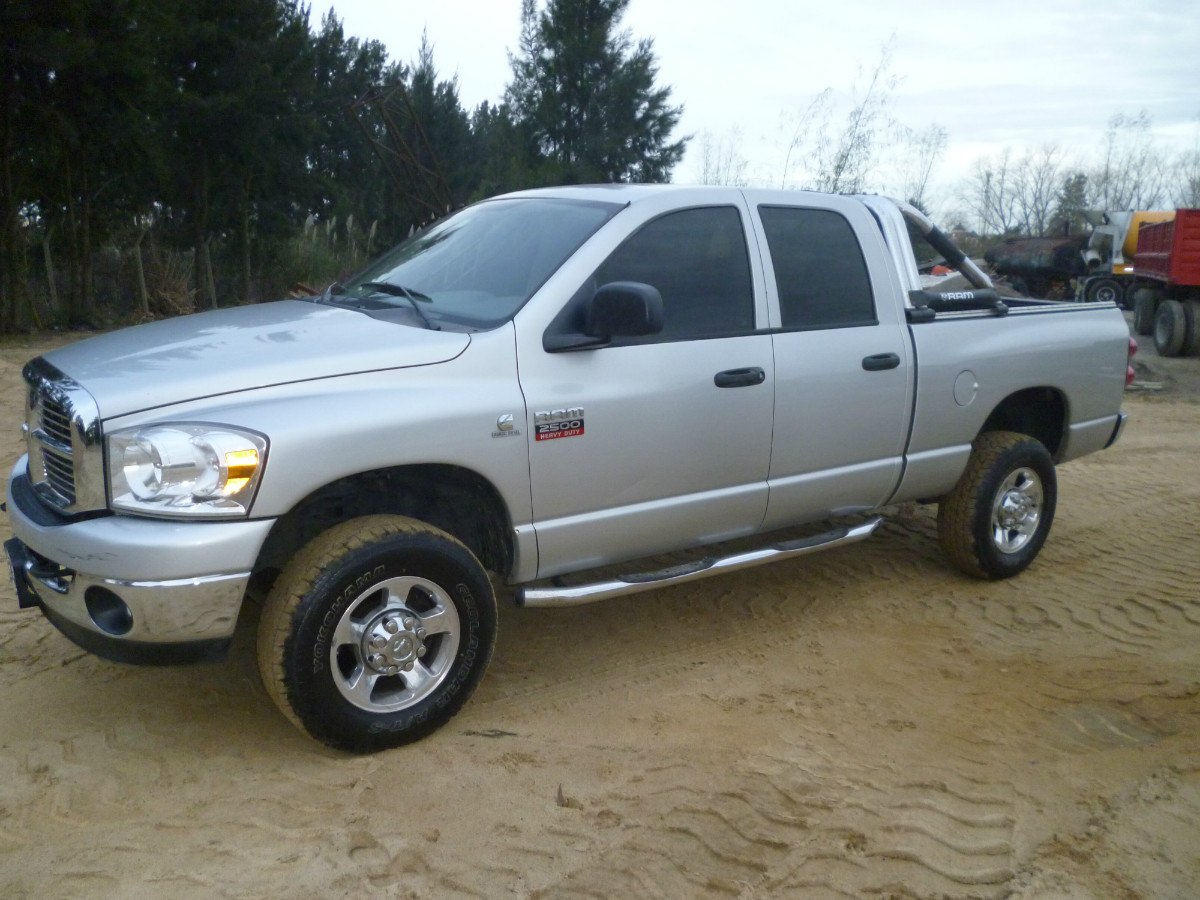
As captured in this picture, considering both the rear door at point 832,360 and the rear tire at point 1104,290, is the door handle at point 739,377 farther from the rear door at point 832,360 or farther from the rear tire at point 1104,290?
the rear tire at point 1104,290

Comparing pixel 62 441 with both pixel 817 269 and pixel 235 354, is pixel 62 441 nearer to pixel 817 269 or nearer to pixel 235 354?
pixel 235 354

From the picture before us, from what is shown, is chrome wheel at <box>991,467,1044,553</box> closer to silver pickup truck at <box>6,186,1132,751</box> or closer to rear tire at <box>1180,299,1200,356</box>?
silver pickup truck at <box>6,186,1132,751</box>

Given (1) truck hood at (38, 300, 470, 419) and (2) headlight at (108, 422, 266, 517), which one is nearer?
(2) headlight at (108, 422, 266, 517)

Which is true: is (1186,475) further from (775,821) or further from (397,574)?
(397,574)

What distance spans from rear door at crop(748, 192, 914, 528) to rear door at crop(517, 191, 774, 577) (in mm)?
120

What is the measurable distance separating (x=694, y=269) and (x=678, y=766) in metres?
1.94

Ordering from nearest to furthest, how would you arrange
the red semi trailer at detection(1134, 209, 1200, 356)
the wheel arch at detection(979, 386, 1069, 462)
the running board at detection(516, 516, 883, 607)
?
the running board at detection(516, 516, 883, 607), the wheel arch at detection(979, 386, 1069, 462), the red semi trailer at detection(1134, 209, 1200, 356)

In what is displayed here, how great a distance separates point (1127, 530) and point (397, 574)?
510cm

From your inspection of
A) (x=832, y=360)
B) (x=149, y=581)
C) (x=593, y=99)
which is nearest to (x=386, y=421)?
(x=149, y=581)

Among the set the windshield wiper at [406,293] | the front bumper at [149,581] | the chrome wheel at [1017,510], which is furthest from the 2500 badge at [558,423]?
the chrome wheel at [1017,510]

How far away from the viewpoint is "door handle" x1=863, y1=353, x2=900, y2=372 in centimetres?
468

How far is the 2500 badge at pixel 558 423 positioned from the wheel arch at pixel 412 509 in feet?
0.86

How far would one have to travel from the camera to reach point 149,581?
3086mm

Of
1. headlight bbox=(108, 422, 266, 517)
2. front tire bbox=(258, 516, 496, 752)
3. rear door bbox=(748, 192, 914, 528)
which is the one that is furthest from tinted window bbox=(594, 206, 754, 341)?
headlight bbox=(108, 422, 266, 517)
